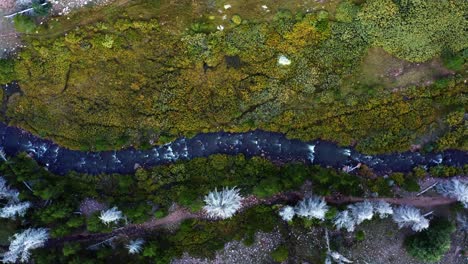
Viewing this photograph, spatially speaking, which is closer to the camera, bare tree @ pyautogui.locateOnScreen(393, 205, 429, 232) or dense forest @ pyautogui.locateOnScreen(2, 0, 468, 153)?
bare tree @ pyautogui.locateOnScreen(393, 205, 429, 232)

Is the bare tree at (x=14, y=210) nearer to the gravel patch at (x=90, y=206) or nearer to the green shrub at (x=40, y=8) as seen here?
the gravel patch at (x=90, y=206)

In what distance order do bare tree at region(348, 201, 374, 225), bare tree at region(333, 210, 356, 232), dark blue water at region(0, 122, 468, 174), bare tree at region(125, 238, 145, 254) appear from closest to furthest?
bare tree at region(348, 201, 374, 225) → bare tree at region(333, 210, 356, 232) → bare tree at region(125, 238, 145, 254) → dark blue water at region(0, 122, 468, 174)

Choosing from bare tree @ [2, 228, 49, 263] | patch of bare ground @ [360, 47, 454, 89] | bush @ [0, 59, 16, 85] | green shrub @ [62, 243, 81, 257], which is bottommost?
green shrub @ [62, 243, 81, 257]

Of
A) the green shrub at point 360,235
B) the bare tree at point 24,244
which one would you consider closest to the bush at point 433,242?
the green shrub at point 360,235

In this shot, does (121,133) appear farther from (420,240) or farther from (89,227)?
(420,240)

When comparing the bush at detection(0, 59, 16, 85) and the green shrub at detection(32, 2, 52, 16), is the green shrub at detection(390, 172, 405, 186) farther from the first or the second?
the bush at detection(0, 59, 16, 85)

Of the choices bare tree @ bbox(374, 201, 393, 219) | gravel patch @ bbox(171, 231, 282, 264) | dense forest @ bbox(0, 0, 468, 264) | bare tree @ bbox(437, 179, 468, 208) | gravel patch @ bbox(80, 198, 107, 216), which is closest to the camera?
bare tree @ bbox(437, 179, 468, 208)

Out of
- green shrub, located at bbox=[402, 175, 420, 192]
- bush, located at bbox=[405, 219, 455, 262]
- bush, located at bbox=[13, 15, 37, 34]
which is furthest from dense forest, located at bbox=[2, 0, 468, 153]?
bush, located at bbox=[405, 219, 455, 262]
